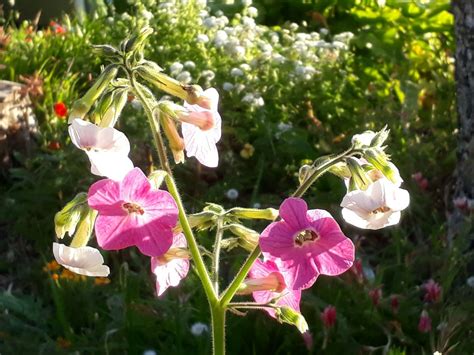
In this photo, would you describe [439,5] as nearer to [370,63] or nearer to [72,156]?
[370,63]

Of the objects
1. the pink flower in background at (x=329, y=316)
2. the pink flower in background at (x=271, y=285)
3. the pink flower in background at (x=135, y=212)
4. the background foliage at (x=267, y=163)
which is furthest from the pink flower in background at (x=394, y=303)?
the pink flower in background at (x=135, y=212)

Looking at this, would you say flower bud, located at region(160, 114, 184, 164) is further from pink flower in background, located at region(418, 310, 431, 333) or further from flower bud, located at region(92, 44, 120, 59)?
pink flower in background, located at region(418, 310, 431, 333)

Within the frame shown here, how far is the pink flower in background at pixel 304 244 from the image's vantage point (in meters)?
1.36

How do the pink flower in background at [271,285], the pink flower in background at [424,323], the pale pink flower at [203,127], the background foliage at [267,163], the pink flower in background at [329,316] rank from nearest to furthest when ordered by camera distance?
1. the pale pink flower at [203,127]
2. the pink flower in background at [271,285]
3. the pink flower in background at [329,316]
4. the pink flower in background at [424,323]
5. the background foliage at [267,163]

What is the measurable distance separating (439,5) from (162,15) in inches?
67.1

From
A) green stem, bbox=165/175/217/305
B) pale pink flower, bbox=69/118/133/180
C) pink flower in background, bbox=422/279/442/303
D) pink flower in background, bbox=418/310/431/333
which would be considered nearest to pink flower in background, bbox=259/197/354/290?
Answer: green stem, bbox=165/175/217/305

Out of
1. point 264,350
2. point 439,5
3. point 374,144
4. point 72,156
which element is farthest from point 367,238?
point 374,144

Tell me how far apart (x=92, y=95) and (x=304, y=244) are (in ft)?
1.11

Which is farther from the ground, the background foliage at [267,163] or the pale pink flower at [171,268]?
the pale pink flower at [171,268]

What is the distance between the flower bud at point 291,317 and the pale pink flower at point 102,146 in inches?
13.9

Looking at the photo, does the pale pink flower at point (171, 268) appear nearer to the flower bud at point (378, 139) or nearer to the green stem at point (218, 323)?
the green stem at point (218, 323)

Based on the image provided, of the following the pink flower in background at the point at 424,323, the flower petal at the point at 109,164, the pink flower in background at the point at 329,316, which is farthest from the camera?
the pink flower in background at the point at 424,323

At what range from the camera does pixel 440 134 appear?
4688 mm

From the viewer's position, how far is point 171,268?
1.56 meters
